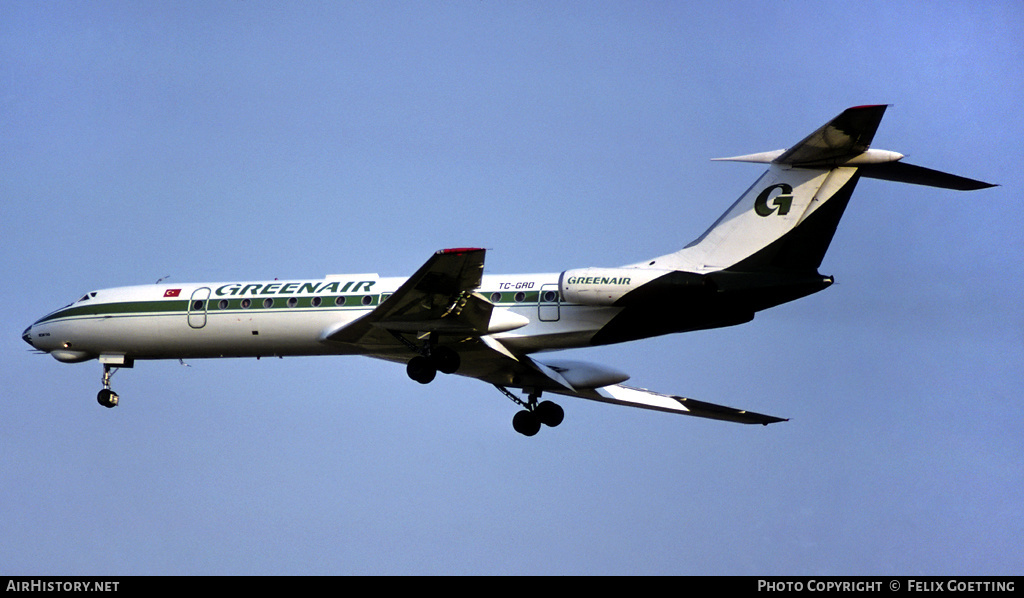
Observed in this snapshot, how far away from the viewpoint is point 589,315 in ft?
76.4

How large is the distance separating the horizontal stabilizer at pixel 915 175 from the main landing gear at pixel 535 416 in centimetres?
862

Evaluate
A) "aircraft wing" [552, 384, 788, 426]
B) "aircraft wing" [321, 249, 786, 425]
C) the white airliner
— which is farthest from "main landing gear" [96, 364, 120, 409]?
"aircraft wing" [552, 384, 788, 426]

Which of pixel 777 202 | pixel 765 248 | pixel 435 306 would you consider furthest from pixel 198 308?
pixel 777 202

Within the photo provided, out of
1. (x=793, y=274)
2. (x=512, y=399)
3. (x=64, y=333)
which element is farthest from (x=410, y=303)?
(x=64, y=333)

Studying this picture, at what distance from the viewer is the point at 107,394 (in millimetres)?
27109

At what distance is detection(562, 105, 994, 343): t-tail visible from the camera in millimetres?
21922

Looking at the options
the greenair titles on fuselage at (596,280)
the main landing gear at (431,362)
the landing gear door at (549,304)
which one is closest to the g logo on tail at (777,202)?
the greenair titles on fuselage at (596,280)

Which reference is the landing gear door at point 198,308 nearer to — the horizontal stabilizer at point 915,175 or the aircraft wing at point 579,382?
the aircraft wing at point 579,382

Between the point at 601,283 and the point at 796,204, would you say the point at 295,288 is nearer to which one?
the point at 601,283

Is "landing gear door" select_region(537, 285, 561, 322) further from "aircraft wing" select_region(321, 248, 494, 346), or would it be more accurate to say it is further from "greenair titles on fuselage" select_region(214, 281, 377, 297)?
"greenair titles on fuselage" select_region(214, 281, 377, 297)

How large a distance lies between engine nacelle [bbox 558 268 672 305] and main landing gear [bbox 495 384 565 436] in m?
5.16

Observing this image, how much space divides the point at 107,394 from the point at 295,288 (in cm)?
536
